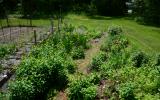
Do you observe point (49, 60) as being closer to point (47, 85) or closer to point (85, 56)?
point (47, 85)

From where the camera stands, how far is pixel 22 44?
74.3 ft

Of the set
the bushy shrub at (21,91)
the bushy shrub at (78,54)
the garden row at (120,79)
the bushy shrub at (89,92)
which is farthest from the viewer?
the bushy shrub at (78,54)

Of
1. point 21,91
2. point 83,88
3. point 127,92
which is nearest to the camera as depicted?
point 127,92

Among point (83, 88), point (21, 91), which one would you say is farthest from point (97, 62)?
point (21, 91)

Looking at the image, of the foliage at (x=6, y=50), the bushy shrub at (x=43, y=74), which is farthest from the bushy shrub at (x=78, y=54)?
the foliage at (x=6, y=50)

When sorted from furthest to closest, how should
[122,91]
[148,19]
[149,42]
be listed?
[148,19], [149,42], [122,91]

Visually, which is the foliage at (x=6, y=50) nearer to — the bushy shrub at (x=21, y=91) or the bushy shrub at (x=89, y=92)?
the bushy shrub at (x=21, y=91)

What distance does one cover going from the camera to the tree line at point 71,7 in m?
40.0

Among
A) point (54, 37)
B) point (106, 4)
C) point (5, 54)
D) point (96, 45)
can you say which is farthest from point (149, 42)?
point (106, 4)

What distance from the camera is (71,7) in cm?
4300

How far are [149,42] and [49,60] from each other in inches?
434

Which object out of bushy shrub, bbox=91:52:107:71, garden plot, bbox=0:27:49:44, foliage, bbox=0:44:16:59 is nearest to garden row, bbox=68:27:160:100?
bushy shrub, bbox=91:52:107:71

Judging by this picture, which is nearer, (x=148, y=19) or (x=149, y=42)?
(x=149, y=42)

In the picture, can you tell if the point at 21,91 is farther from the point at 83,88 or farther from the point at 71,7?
the point at 71,7
